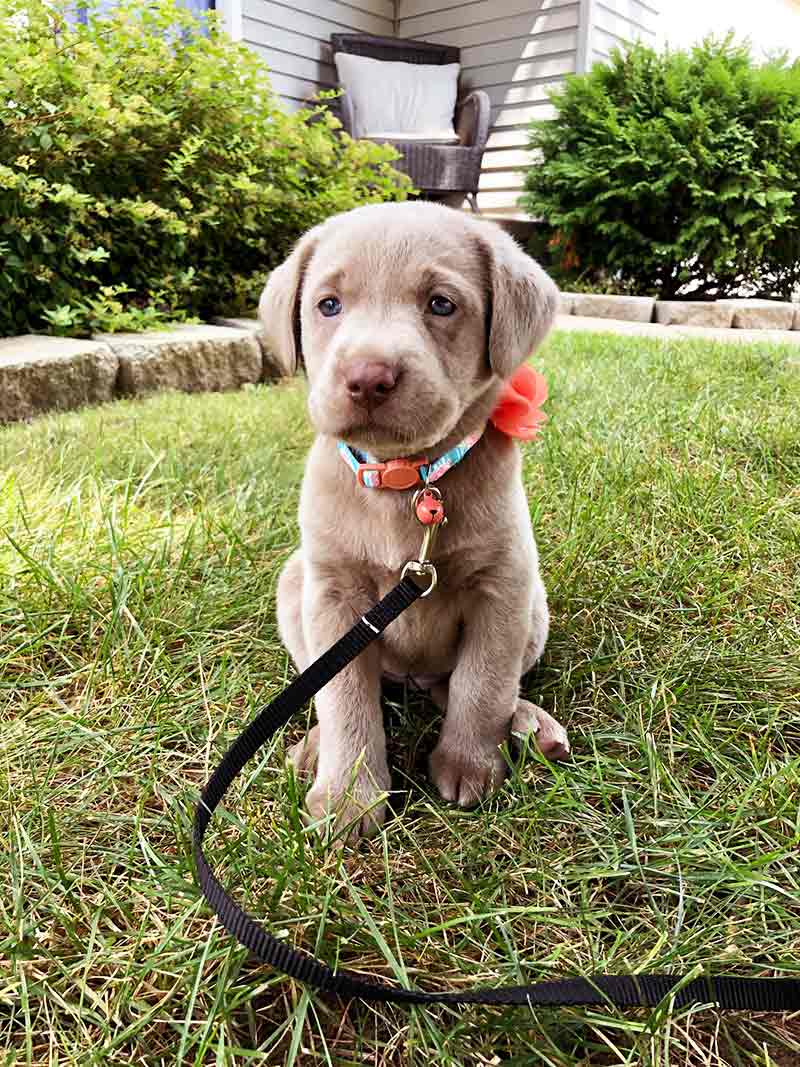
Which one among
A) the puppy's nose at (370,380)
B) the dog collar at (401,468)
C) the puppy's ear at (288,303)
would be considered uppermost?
the puppy's ear at (288,303)

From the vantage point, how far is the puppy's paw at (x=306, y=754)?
1708mm

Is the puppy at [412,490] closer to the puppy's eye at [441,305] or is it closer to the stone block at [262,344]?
the puppy's eye at [441,305]

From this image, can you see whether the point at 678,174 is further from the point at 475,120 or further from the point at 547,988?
the point at 547,988

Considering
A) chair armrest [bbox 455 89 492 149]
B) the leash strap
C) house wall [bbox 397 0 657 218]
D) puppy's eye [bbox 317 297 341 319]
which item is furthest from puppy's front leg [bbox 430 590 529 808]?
house wall [bbox 397 0 657 218]

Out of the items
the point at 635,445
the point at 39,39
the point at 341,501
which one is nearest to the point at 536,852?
the point at 341,501

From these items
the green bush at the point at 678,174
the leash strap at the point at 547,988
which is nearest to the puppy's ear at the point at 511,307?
the leash strap at the point at 547,988

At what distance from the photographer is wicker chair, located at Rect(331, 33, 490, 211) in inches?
376

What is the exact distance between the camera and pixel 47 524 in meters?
2.51

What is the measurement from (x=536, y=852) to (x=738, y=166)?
8.69m

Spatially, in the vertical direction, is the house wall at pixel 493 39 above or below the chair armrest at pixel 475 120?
above

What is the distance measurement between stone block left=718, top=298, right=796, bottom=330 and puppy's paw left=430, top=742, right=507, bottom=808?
24.7ft

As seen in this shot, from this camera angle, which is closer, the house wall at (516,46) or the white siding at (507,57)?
the house wall at (516,46)

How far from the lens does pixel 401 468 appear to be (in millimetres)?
1556

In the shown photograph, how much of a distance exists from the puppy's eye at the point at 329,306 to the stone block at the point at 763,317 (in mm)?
7484
